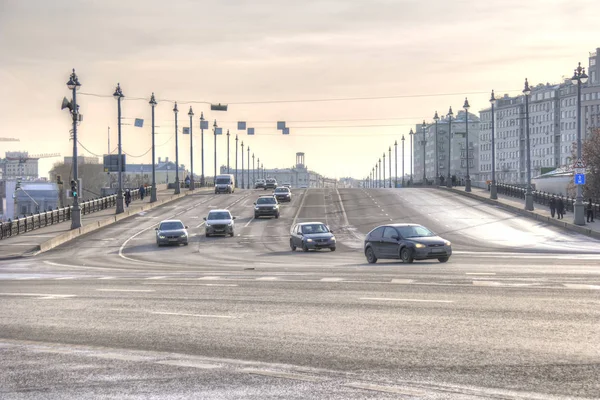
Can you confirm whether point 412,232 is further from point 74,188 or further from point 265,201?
point 265,201

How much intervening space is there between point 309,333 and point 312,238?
2757cm

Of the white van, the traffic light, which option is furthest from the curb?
the white van

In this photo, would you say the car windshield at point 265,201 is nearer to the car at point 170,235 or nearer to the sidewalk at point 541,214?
the sidewalk at point 541,214

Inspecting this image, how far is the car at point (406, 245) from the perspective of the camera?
27.8 metres

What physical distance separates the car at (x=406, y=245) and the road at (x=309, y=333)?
2070 millimetres

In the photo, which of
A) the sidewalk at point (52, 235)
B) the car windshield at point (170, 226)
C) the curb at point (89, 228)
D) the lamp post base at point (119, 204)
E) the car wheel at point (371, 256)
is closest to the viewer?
the car wheel at point (371, 256)

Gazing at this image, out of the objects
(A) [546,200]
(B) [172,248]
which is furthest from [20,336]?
(A) [546,200]

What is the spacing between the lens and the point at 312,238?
4000 centimetres

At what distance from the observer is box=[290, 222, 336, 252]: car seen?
131 ft

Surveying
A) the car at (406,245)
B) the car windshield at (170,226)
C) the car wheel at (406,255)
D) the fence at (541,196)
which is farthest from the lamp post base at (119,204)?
Result: the car wheel at (406,255)

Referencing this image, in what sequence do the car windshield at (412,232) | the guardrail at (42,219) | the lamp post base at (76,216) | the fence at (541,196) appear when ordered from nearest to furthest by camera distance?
the car windshield at (412,232), the guardrail at (42,219), the lamp post base at (76,216), the fence at (541,196)

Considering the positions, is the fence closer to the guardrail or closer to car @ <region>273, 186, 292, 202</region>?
car @ <region>273, 186, 292, 202</region>

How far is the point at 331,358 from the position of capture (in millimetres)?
10578

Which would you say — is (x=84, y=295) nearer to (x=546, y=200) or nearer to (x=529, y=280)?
(x=529, y=280)
